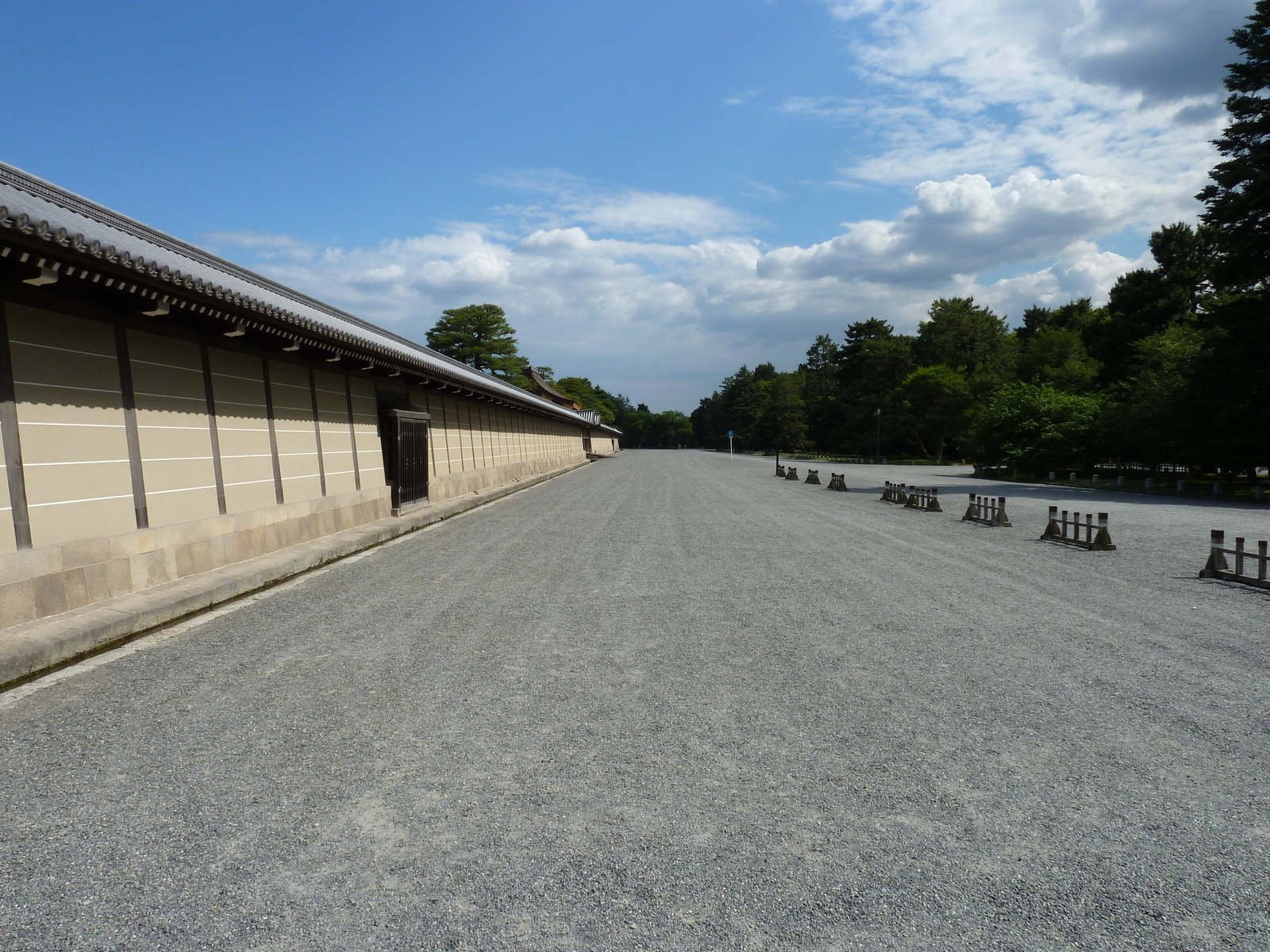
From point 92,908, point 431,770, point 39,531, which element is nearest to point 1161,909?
point 431,770

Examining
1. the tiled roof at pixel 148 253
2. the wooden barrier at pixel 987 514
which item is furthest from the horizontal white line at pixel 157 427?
the wooden barrier at pixel 987 514

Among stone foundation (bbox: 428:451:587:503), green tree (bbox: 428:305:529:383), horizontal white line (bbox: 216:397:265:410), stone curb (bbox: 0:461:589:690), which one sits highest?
green tree (bbox: 428:305:529:383)

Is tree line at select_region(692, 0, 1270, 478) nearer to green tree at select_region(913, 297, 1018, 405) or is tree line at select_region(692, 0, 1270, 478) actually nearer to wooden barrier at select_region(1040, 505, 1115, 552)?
green tree at select_region(913, 297, 1018, 405)

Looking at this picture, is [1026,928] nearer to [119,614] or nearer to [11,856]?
[11,856]

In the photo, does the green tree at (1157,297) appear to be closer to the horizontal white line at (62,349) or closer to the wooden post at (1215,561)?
the wooden post at (1215,561)

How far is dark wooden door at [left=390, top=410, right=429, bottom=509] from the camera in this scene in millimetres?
16141

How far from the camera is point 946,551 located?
1180cm

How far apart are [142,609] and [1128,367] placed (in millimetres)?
45434

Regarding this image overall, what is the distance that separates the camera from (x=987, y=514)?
1636cm

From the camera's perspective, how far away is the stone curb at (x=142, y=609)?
18.5 feet

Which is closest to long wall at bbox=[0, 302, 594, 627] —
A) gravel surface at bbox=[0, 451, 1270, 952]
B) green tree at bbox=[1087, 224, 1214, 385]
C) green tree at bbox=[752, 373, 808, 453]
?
gravel surface at bbox=[0, 451, 1270, 952]

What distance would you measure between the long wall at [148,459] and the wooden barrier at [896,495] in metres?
15.4

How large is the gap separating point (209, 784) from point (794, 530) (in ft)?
39.5

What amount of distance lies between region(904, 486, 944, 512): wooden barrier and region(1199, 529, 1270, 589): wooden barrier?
9.17 m
